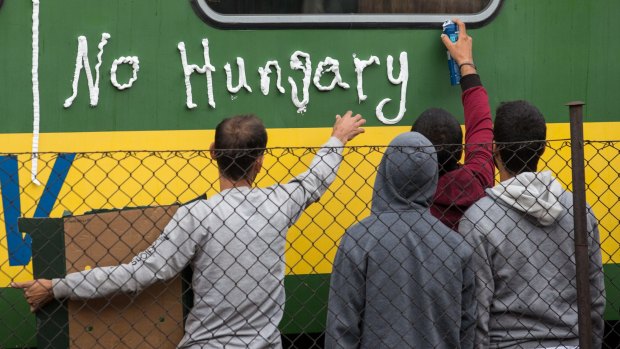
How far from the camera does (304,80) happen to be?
400cm

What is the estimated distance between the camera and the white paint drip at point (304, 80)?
13.1ft

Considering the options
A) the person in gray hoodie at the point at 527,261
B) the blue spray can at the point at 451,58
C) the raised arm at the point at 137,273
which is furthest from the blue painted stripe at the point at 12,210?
the blue spray can at the point at 451,58

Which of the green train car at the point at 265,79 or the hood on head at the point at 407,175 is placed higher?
the green train car at the point at 265,79

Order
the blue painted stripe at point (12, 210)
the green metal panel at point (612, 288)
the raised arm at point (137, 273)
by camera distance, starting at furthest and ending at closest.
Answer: the green metal panel at point (612, 288) < the blue painted stripe at point (12, 210) < the raised arm at point (137, 273)

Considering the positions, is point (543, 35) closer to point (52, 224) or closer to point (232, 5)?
point (232, 5)

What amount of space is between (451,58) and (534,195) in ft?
2.89

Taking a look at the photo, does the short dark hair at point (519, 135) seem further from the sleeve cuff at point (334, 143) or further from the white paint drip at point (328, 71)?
the white paint drip at point (328, 71)

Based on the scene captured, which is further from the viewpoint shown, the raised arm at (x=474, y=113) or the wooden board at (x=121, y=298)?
the raised arm at (x=474, y=113)

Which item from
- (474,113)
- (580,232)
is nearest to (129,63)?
(474,113)

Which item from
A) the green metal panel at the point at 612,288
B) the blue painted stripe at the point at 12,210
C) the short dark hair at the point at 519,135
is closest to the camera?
the short dark hair at the point at 519,135

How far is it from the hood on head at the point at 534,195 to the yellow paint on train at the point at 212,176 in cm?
63

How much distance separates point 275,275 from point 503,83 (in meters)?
1.48

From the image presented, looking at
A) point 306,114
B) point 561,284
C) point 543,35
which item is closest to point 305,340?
point 306,114

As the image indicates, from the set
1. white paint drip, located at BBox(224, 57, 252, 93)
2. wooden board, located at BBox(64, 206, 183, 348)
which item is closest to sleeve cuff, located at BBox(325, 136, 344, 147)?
white paint drip, located at BBox(224, 57, 252, 93)
